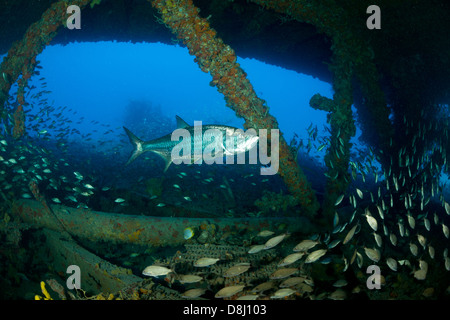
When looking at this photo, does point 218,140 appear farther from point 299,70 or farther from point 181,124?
point 299,70

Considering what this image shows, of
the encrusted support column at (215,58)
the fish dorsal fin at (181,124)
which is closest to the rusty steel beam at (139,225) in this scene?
the encrusted support column at (215,58)

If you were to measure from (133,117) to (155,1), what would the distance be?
49.6 metres

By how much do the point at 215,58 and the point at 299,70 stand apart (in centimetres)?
1009

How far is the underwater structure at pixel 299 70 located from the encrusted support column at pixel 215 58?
0.02 meters

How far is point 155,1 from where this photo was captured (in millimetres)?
4602

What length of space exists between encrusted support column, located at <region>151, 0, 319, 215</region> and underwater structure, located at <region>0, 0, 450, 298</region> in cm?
2

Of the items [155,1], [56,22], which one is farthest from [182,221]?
[56,22]

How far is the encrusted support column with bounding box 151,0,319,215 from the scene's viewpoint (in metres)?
4.63

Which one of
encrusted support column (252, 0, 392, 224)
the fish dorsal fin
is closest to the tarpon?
the fish dorsal fin

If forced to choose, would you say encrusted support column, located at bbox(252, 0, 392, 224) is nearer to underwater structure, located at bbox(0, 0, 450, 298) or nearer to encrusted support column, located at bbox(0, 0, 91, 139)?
underwater structure, located at bbox(0, 0, 450, 298)

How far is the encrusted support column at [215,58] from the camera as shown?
463 cm

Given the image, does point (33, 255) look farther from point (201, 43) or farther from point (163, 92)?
point (163, 92)

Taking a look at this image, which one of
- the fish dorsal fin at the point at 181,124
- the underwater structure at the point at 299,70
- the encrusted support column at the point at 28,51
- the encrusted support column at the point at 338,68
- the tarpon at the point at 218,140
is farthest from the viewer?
the encrusted support column at the point at 28,51

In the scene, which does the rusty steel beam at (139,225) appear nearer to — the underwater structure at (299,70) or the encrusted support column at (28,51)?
the underwater structure at (299,70)
